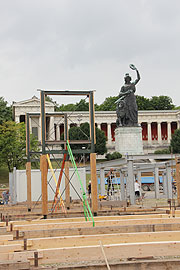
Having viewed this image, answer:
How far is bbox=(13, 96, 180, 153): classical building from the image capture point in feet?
294

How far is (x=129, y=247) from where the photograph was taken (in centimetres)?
708

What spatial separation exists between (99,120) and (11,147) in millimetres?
43759

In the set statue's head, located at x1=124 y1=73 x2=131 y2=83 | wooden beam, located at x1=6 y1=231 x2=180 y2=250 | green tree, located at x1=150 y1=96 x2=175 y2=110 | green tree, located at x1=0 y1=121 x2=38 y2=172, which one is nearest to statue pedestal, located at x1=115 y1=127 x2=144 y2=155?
statue's head, located at x1=124 y1=73 x2=131 y2=83

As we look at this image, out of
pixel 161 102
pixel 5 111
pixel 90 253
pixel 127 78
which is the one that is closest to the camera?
pixel 90 253

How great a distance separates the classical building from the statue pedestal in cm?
4346

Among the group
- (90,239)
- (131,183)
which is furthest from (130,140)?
(90,239)

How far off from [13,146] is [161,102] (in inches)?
2666

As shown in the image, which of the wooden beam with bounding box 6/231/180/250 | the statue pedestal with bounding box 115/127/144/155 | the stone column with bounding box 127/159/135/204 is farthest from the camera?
the statue pedestal with bounding box 115/127/144/155

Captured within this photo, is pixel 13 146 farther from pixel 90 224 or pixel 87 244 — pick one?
pixel 87 244

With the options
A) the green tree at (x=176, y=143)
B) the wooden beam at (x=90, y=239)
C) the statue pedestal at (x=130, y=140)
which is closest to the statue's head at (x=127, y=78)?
the statue pedestal at (x=130, y=140)

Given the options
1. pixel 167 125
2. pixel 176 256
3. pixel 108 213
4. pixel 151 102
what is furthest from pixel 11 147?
pixel 151 102

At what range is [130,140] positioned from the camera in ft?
150

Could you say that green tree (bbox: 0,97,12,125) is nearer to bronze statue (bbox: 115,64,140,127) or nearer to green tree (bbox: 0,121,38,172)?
green tree (bbox: 0,121,38,172)

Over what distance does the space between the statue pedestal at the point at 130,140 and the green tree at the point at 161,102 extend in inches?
2626
